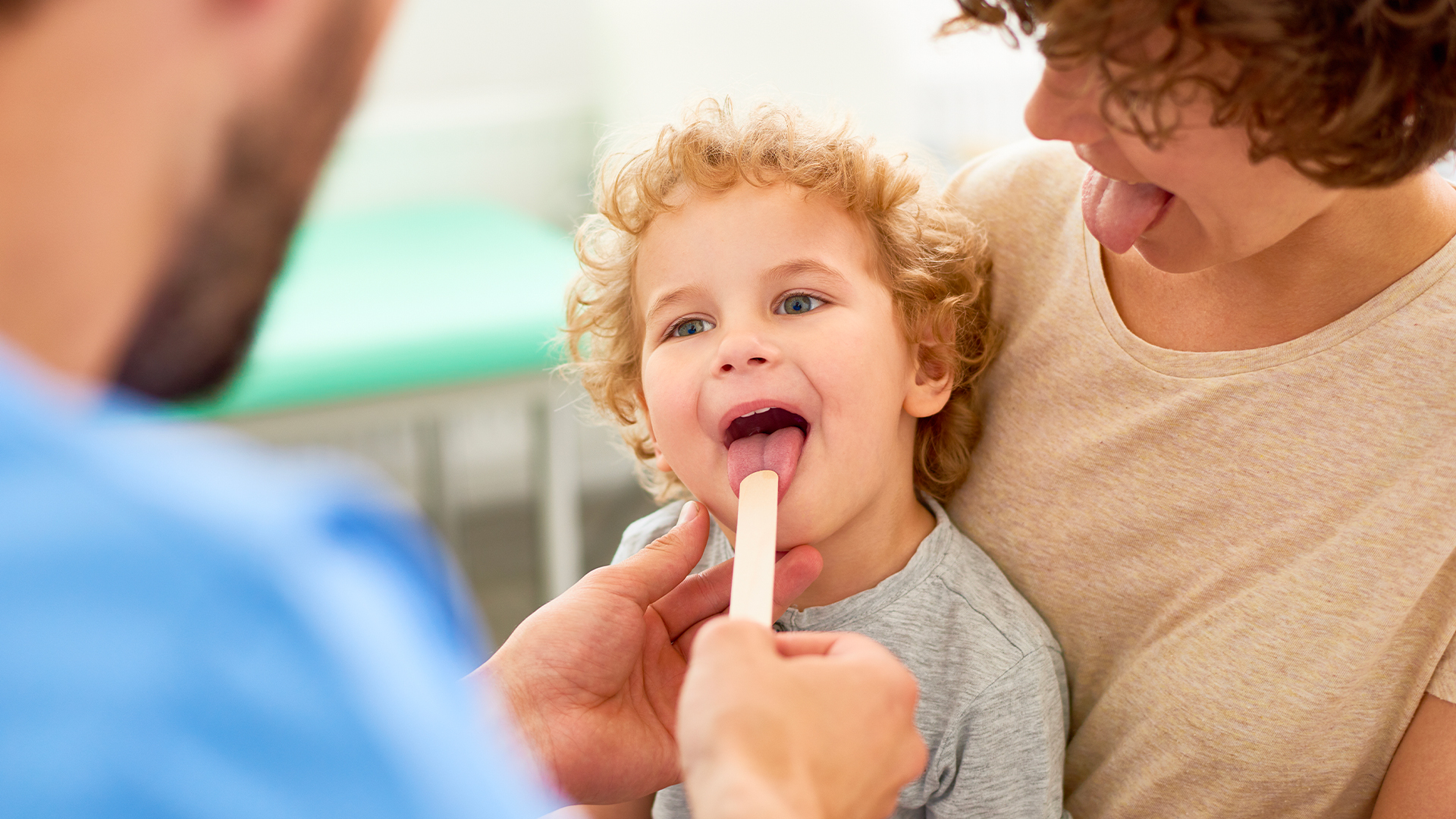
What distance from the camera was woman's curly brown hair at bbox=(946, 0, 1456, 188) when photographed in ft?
2.23

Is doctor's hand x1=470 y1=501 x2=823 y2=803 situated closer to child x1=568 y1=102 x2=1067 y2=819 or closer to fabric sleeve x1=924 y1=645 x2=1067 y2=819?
child x1=568 y1=102 x2=1067 y2=819

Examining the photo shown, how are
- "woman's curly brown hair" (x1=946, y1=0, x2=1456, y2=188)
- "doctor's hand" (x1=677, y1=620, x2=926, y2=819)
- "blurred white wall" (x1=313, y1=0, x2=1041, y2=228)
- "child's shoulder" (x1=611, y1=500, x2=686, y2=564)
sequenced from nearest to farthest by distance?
1. "doctor's hand" (x1=677, y1=620, x2=926, y2=819)
2. "woman's curly brown hair" (x1=946, y1=0, x2=1456, y2=188)
3. "child's shoulder" (x1=611, y1=500, x2=686, y2=564)
4. "blurred white wall" (x1=313, y1=0, x2=1041, y2=228)

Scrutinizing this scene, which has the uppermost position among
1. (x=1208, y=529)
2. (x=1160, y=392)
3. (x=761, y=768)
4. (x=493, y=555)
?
(x=493, y=555)

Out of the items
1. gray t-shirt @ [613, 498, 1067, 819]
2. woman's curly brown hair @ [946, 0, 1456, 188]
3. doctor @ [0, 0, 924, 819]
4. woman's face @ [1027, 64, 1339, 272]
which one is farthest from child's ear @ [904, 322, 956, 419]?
doctor @ [0, 0, 924, 819]

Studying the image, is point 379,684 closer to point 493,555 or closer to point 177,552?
point 177,552

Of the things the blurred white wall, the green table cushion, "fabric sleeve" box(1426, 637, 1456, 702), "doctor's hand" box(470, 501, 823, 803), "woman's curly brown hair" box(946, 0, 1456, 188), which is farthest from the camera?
the blurred white wall

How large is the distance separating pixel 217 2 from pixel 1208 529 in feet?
2.60

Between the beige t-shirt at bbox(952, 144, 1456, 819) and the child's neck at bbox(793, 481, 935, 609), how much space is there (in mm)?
68

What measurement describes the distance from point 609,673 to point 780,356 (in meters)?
0.30

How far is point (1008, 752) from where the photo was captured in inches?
36.8

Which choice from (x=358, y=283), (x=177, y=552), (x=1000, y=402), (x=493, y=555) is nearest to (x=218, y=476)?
(x=177, y=552)

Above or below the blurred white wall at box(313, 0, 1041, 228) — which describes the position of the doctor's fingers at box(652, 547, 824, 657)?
below

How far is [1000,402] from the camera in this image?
3.38ft

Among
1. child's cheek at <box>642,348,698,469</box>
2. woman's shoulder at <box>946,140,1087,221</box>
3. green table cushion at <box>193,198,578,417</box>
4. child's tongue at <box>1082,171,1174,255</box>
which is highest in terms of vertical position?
green table cushion at <box>193,198,578,417</box>
